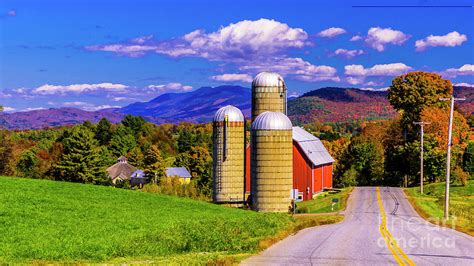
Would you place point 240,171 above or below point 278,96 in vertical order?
below

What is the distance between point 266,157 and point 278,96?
8046 mm

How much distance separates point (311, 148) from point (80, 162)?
33.0 metres

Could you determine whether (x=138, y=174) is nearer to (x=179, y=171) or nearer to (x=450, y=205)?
(x=179, y=171)

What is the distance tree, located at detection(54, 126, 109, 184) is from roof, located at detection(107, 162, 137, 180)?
35625 mm

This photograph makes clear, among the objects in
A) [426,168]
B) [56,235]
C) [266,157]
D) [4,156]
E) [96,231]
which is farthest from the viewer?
[4,156]

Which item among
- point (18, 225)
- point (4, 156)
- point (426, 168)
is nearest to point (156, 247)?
point (18, 225)

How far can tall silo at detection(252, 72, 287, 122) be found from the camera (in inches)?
2153

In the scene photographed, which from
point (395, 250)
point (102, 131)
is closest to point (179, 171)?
point (102, 131)

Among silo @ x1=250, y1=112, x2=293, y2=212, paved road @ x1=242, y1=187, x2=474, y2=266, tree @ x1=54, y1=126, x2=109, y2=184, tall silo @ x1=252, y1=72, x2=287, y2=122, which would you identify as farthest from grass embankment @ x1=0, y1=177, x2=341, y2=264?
tree @ x1=54, y1=126, x2=109, y2=184

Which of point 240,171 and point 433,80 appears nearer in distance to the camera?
point 240,171

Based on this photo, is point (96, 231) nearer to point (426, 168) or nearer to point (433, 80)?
point (426, 168)

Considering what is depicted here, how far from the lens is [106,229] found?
83.9 ft

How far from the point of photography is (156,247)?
70.5ft

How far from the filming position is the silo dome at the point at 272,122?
162 ft
